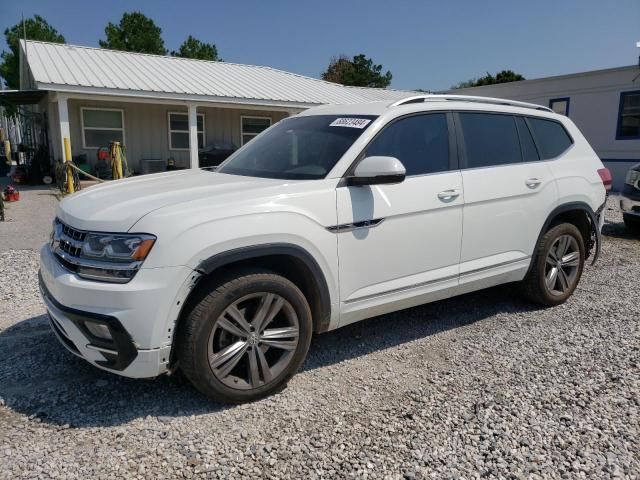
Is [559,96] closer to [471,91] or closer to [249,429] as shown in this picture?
[471,91]

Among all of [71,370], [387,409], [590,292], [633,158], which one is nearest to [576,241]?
[590,292]

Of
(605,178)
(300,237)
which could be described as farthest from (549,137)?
(300,237)

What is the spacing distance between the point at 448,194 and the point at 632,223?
6946mm

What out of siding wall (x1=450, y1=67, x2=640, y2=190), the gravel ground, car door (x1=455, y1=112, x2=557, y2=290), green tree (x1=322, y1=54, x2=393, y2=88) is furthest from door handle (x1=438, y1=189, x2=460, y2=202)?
green tree (x1=322, y1=54, x2=393, y2=88)

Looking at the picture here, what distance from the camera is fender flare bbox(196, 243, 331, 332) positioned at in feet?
9.05

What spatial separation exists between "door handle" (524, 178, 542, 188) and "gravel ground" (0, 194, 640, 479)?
1.22m

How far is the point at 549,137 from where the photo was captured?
184 inches

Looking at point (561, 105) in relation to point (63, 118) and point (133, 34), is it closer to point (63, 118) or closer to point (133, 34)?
point (63, 118)

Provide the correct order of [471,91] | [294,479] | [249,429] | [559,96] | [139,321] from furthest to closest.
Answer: [471,91] < [559,96] < [249,429] < [139,321] < [294,479]

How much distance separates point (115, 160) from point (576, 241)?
38.3 feet

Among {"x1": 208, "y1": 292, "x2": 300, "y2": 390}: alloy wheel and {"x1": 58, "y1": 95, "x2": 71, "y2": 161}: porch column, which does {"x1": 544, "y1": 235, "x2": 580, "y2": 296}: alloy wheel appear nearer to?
{"x1": 208, "y1": 292, "x2": 300, "y2": 390}: alloy wheel

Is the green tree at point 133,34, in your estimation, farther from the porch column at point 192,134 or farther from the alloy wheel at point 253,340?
the alloy wheel at point 253,340

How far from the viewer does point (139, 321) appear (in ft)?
8.59

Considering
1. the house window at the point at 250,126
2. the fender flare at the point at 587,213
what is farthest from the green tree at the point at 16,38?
the fender flare at the point at 587,213
